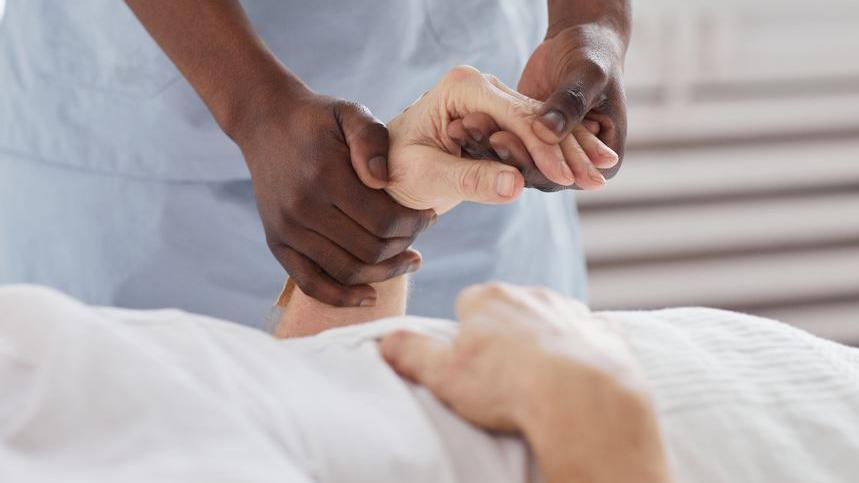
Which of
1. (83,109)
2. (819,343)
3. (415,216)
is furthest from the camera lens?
(83,109)

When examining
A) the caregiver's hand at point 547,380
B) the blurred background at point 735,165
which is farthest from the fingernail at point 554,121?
the blurred background at point 735,165

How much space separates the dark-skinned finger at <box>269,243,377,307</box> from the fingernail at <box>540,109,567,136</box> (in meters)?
0.27

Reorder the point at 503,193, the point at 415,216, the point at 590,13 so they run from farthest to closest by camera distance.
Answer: the point at 590,13
the point at 415,216
the point at 503,193

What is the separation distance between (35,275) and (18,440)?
0.89 m

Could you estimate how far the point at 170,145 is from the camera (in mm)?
1300

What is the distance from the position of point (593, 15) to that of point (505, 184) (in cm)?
38

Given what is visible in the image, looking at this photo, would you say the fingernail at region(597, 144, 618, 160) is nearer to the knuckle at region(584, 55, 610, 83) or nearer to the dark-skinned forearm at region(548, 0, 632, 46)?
the knuckle at region(584, 55, 610, 83)

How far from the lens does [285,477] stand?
0.58 metres

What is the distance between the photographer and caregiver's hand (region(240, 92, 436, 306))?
1006mm

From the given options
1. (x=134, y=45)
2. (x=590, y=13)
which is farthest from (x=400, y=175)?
(x=134, y=45)

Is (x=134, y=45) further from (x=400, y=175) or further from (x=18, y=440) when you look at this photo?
(x=18, y=440)

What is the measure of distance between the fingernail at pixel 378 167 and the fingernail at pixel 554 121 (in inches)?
6.2

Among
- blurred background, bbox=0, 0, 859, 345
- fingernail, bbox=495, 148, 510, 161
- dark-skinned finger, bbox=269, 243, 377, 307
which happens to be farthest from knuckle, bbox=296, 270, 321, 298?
blurred background, bbox=0, 0, 859, 345

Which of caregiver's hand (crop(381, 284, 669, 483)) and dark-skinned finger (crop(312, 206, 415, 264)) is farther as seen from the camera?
dark-skinned finger (crop(312, 206, 415, 264))
